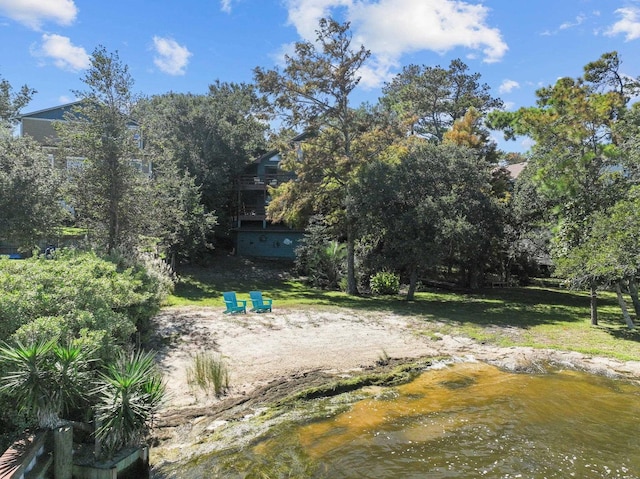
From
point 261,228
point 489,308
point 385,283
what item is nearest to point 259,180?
point 261,228

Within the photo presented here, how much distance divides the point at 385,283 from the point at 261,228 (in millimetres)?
15194

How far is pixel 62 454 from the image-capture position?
5078 mm

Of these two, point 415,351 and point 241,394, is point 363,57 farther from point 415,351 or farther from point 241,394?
point 241,394

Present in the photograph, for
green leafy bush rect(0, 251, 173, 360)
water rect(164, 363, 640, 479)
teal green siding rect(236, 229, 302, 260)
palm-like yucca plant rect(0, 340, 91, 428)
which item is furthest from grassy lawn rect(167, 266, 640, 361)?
palm-like yucca plant rect(0, 340, 91, 428)

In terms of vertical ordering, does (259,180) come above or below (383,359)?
above

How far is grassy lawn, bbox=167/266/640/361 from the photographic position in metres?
12.8

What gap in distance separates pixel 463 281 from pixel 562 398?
61.5 feet

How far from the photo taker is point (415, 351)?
38.8ft

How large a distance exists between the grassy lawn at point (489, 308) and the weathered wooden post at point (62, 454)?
1093 centimetres

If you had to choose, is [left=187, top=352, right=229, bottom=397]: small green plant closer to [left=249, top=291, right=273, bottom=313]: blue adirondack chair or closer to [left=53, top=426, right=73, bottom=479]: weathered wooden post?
[left=53, top=426, right=73, bottom=479]: weathered wooden post

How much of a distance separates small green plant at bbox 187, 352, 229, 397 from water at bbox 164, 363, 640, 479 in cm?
216

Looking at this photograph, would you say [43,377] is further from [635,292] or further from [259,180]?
[259,180]

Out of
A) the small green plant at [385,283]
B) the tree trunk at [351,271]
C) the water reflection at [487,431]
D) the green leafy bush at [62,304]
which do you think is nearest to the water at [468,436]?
the water reflection at [487,431]

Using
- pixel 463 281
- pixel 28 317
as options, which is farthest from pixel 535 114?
pixel 28 317
